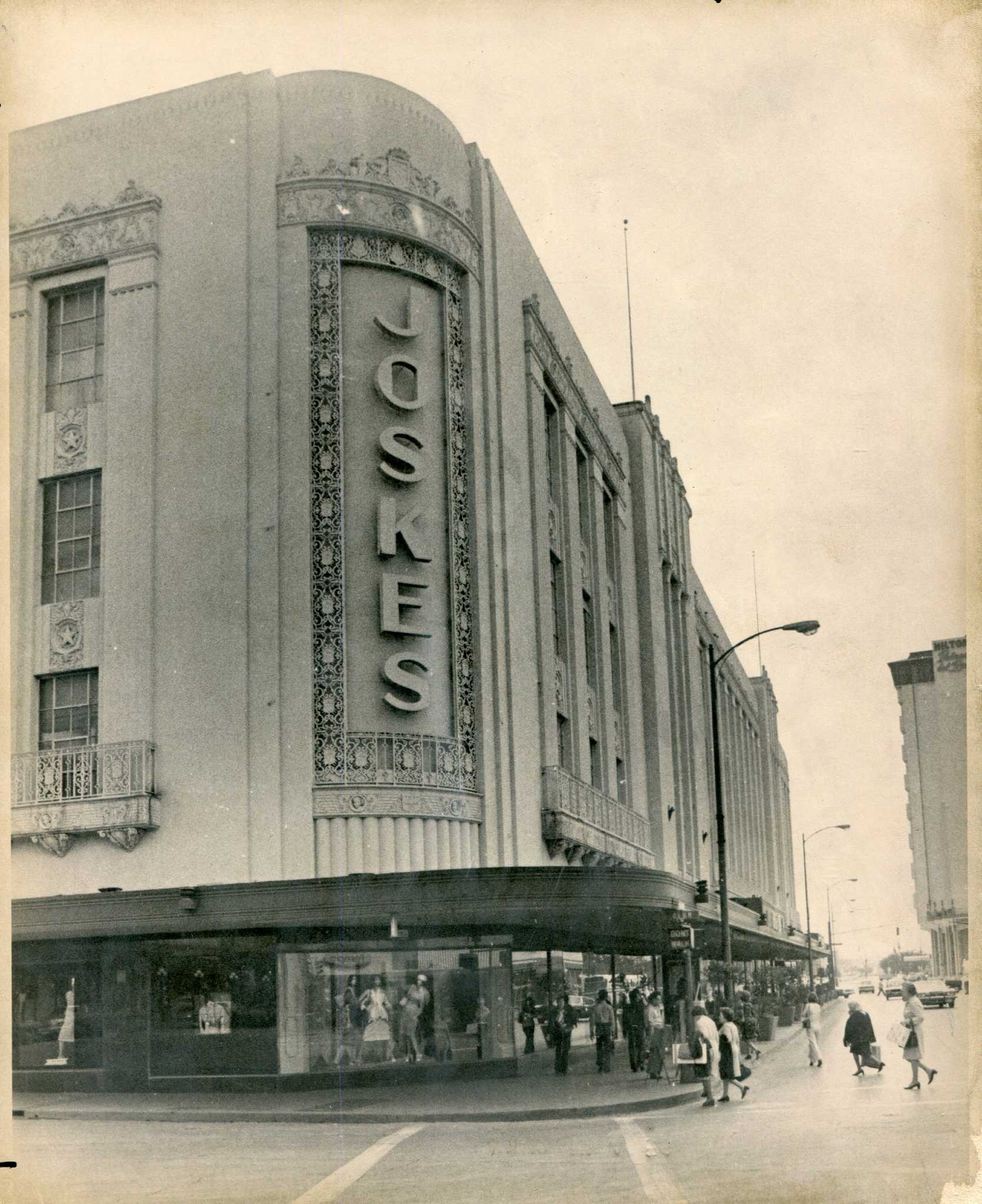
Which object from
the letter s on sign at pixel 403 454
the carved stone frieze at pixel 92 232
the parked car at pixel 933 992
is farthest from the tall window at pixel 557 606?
the carved stone frieze at pixel 92 232

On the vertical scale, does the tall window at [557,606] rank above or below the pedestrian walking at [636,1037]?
above

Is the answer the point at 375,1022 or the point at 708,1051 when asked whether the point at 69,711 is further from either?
the point at 708,1051

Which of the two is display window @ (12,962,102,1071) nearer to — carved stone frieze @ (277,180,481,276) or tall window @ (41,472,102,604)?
tall window @ (41,472,102,604)

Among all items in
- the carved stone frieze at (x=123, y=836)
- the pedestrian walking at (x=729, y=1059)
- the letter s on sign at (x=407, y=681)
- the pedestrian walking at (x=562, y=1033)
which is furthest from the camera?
the letter s on sign at (x=407, y=681)

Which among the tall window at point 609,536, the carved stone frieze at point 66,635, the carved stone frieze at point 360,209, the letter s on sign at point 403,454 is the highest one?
the carved stone frieze at point 360,209

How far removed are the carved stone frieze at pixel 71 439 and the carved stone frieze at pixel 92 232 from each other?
2.88 m

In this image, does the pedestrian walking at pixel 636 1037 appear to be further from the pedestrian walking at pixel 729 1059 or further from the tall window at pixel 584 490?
the tall window at pixel 584 490

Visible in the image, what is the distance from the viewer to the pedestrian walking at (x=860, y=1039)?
72.7 ft

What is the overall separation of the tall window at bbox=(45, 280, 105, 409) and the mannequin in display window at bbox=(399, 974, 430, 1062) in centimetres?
1245

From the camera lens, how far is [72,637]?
80.8 feet

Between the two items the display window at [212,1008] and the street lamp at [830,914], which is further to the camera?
the street lamp at [830,914]

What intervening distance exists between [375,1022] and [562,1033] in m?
3.88

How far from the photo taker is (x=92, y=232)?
85.2 feet

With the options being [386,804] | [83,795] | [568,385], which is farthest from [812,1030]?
[568,385]
